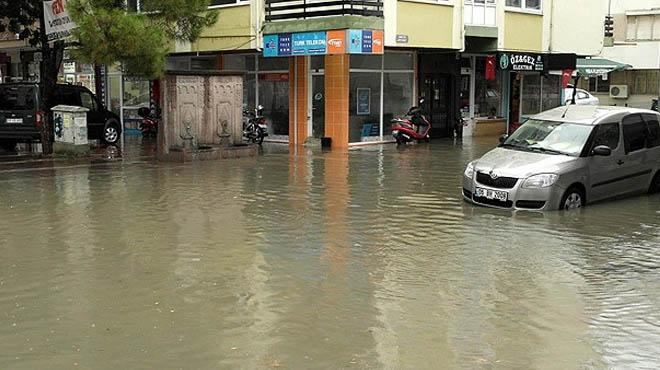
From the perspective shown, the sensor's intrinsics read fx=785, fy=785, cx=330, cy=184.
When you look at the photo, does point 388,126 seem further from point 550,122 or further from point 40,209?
point 40,209

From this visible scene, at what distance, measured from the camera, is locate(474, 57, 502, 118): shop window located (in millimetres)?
26920

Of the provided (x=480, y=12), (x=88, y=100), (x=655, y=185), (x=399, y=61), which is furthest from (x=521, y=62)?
(x=88, y=100)

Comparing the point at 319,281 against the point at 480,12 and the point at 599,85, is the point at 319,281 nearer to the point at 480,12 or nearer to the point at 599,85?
the point at 480,12

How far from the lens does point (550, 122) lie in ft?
41.6

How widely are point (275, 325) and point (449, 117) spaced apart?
2093 cm

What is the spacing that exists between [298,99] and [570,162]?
13.4 metres

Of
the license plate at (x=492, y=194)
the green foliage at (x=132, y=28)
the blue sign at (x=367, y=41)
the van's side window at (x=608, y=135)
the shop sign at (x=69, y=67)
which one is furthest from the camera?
the shop sign at (x=69, y=67)

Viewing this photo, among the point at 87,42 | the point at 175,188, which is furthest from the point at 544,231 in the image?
the point at 87,42

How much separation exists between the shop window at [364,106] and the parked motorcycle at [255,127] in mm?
2734

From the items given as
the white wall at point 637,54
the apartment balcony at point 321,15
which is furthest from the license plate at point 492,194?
the white wall at point 637,54

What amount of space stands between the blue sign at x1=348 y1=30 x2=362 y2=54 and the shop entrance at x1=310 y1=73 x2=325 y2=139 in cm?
312

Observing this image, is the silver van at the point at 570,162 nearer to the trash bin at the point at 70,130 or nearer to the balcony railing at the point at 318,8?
the balcony railing at the point at 318,8

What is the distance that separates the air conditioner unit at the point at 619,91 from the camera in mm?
47500

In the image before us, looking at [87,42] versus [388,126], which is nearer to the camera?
[87,42]
